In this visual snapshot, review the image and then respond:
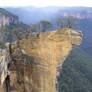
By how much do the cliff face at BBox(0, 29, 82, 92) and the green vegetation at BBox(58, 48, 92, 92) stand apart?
51.3ft

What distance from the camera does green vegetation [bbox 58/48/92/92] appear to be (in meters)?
24.4

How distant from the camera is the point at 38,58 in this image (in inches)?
274

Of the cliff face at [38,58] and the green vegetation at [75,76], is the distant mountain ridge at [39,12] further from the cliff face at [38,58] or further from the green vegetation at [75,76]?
the cliff face at [38,58]

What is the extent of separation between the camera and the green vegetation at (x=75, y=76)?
24.4 meters

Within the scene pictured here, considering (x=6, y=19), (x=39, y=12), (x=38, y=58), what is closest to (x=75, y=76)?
(x=38, y=58)

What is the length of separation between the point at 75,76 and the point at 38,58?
21896mm

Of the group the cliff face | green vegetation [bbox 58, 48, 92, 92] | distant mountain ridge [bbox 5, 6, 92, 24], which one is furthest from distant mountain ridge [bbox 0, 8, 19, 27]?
the cliff face

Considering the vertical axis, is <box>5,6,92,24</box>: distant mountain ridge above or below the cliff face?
above

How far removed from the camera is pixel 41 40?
7008mm

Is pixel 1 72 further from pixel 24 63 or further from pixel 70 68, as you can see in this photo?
pixel 70 68

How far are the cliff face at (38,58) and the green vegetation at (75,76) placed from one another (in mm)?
15645

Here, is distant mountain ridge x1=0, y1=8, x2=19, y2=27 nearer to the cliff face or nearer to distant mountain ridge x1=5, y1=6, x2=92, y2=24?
distant mountain ridge x1=5, y1=6, x2=92, y2=24

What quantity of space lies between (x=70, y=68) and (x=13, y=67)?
79.2 ft

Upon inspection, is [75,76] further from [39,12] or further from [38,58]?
[39,12]
